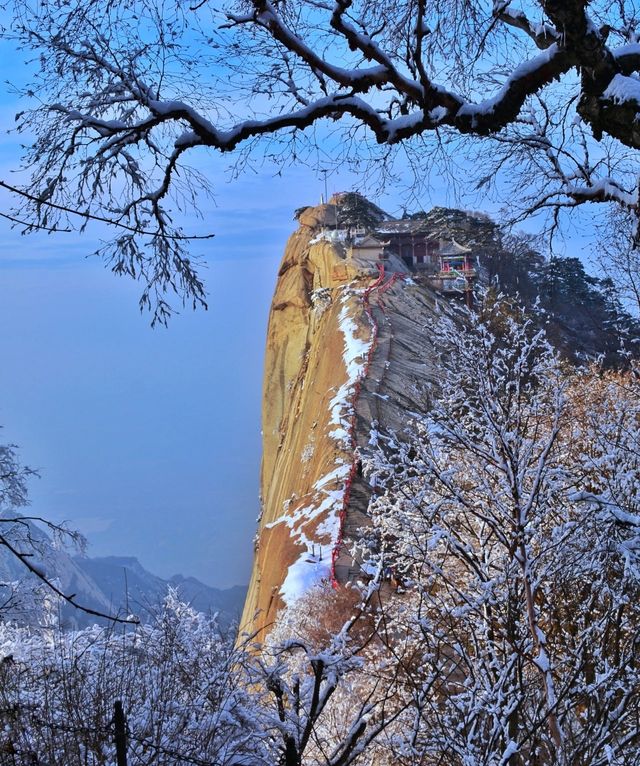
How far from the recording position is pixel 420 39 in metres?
4.89

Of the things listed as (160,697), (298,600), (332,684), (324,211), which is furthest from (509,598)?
(324,211)

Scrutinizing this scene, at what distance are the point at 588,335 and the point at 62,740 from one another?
3906cm

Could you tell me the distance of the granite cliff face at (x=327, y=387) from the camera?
58.7ft

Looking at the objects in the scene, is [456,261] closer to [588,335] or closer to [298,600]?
[588,335]

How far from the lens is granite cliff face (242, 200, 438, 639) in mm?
17906

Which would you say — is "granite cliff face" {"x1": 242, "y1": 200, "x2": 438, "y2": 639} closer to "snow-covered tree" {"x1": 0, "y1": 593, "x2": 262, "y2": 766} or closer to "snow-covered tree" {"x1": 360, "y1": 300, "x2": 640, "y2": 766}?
"snow-covered tree" {"x1": 0, "y1": 593, "x2": 262, "y2": 766}

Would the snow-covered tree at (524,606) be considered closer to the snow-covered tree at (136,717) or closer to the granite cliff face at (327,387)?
the snow-covered tree at (136,717)

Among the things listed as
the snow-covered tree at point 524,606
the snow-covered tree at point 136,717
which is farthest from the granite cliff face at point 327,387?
the snow-covered tree at point 524,606

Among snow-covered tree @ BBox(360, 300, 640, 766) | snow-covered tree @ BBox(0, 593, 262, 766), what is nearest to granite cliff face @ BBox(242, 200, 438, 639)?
snow-covered tree @ BBox(0, 593, 262, 766)

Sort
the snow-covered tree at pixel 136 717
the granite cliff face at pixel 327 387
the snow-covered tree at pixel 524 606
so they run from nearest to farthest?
the snow-covered tree at pixel 136 717 → the snow-covered tree at pixel 524 606 → the granite cliff face at pixel 327 387

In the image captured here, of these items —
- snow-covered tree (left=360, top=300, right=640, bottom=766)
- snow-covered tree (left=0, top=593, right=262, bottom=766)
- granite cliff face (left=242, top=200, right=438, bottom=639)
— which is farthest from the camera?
granite cliff face (left=242, top=200, right=438, bottom=639)

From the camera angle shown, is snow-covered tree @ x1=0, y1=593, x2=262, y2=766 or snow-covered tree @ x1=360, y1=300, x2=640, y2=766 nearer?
snow-covered tree @ x1=0, y1=593, x2=262, y2=766

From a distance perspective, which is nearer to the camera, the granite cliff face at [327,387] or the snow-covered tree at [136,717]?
the snow-covered tree at [136,717]

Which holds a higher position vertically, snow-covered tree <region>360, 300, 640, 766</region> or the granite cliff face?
the granite cliff face
